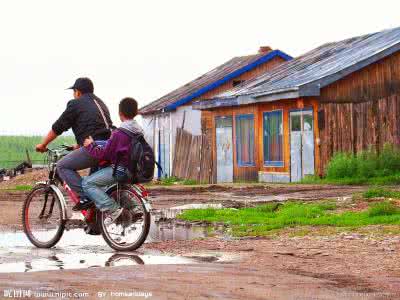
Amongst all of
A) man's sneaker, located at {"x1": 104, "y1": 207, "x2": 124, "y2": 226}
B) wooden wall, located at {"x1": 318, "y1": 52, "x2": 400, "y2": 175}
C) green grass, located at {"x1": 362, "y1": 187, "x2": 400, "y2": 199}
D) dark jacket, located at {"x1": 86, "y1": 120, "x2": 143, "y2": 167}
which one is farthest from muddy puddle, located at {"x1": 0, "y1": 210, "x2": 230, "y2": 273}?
wooden wall, located at {"x1": 318, "y1": 52, "x2": 400, "y2": 175}

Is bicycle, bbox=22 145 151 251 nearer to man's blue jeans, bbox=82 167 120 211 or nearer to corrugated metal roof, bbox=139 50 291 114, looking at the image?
man's blue jeans, bbox=82 167 120 211

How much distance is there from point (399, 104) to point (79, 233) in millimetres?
16163

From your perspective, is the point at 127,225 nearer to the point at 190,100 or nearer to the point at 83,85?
the point at 83,85

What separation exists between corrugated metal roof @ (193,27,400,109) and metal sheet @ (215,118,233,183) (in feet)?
2.79

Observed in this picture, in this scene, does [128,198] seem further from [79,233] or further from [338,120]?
[338,120]

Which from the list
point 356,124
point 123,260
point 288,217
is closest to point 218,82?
point 356,124

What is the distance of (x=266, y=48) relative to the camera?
4184 centimetres

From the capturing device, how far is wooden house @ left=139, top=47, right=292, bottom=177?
127 ft

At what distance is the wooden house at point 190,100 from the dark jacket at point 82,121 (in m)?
26.9

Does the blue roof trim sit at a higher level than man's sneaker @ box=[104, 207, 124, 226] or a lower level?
higher

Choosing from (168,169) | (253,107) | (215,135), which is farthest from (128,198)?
(168,169)

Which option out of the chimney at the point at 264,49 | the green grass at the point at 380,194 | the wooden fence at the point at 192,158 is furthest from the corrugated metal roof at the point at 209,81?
the green grass at the point at 380,194

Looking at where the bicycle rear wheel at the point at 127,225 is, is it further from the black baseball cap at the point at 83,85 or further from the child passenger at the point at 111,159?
the black baseball cap at the point at 83,85

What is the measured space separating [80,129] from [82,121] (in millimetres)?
90
